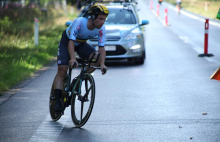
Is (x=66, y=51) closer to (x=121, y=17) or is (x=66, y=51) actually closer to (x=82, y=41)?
(x=82, y=41)

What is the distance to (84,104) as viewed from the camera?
656 centimetres

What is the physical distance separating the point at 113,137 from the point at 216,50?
12.4m

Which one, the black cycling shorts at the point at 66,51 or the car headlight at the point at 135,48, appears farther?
the car headlight at the point at 135,48

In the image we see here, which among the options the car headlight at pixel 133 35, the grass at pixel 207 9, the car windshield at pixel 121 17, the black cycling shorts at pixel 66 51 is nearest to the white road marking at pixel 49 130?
the black cycling shorts at pixel 66 51

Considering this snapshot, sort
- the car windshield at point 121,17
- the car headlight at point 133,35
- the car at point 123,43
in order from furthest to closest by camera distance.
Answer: the car windshield at point 121,17
the car headlight at point 133,35
the car at point 123,43

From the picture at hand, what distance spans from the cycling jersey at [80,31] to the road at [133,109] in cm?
117

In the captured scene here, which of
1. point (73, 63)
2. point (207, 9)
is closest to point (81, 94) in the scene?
point (73, 63)

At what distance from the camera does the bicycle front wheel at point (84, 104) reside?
6555 mm

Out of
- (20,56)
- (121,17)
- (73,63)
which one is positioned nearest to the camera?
(73,63)

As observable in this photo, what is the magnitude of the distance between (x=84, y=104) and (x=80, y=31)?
0.95 m

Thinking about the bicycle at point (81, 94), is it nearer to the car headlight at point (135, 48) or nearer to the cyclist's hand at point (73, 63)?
the cyclist's hand at point (73, 63)

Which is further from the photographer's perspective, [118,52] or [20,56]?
[20,56]

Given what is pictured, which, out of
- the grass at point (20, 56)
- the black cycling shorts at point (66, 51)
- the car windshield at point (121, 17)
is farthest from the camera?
the car windshield at point (121, 17)

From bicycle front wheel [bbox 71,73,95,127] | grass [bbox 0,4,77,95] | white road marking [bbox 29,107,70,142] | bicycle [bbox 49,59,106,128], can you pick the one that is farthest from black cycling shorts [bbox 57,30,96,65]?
grass [bbox 0,4,77,95]
